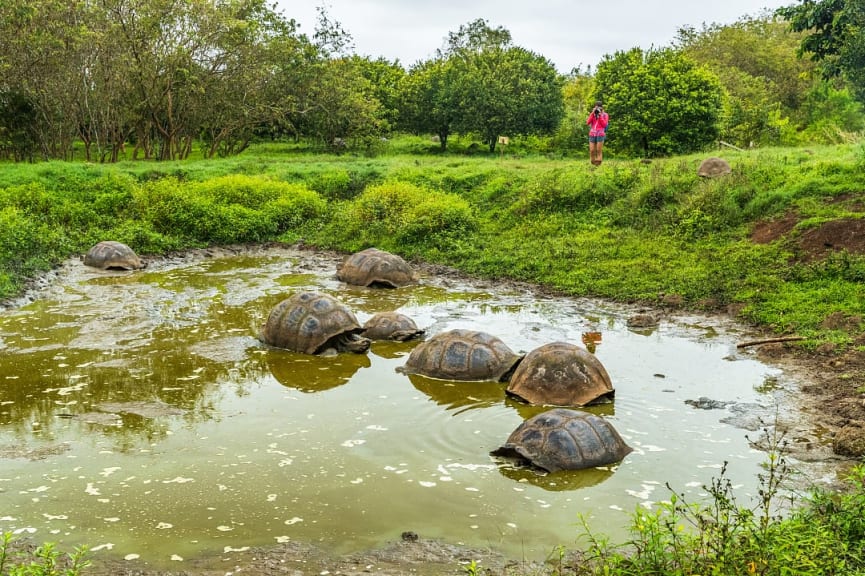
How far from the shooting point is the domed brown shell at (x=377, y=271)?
14.1m

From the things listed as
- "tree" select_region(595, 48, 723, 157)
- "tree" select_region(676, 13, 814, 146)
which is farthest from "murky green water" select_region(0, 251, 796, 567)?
"tree" select_region(676, 13, 814, 146)

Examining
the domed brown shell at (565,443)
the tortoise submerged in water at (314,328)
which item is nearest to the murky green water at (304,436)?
the domed brown shell at (565,443)

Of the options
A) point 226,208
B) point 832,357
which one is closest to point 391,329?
point 832,357

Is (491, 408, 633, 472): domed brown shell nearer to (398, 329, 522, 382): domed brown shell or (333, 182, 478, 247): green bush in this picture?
(398, 329, 522, 382): domed brown shell

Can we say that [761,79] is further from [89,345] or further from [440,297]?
[89,345]

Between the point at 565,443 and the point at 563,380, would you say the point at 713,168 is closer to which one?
the point at 563,380

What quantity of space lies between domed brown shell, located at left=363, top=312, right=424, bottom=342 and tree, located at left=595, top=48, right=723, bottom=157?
13.6m

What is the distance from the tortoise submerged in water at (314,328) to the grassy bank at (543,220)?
15.1 ft

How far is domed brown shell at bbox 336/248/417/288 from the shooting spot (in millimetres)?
14133

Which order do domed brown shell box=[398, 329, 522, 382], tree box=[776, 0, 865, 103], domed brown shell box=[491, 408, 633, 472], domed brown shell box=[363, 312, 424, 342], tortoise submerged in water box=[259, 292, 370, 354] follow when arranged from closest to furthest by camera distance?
domed brown shell box=[491, 408, 633, 472], domed brown shell box=[398, 329, 522, 382], tortoise submerged in water box=[259, 292, 370, 354], domed brown shell box=[363, 312, 424, 342], tree box=[776, 0, 865, 103]

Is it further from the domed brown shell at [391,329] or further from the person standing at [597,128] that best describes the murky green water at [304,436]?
the person standing at [597,128]

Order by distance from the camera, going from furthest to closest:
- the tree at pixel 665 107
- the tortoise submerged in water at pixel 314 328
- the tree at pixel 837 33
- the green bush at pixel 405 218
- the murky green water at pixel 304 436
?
the tree at pixel 665 107, the green bush at pixel 405 218, the tree at pixel 837 33, the tortoise submerged in water at pixel 314 328, the murky green water at pixel 304 436

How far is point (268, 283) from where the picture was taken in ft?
48.2

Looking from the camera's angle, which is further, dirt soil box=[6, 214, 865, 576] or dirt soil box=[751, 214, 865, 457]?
dirt soil box=[751, 214, 865, 457]
